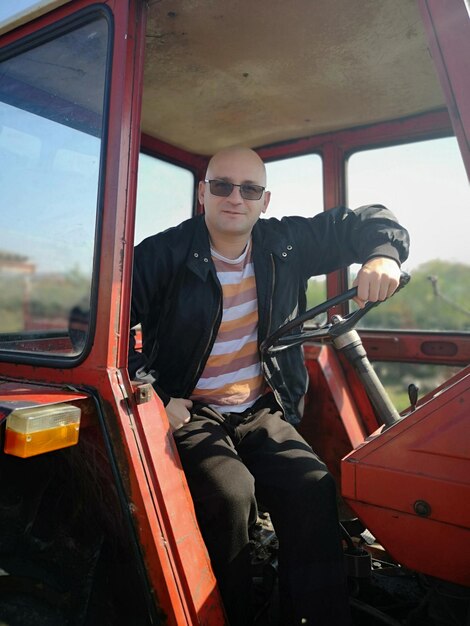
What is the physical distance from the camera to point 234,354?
179 cm

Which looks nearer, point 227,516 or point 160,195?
point 227,516

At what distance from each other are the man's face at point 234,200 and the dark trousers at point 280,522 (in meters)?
0.70

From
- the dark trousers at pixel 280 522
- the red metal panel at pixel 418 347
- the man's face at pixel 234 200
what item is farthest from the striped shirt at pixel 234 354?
the red metal panel at pixel 418 347

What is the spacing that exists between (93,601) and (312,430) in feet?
4.22

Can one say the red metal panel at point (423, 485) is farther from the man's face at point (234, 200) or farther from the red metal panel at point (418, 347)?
the red metal panel at point (418, 347)

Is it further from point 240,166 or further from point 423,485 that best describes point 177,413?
point 240,166

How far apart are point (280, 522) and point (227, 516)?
0.54ft

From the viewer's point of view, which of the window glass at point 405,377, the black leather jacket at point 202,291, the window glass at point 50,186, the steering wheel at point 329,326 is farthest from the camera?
the window glass at point 405,377

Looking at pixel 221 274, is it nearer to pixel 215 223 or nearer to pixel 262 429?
pixel 215 223

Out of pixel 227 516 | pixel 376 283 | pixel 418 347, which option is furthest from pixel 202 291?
pixel 418 347

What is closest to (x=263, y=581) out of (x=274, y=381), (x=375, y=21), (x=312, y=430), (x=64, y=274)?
(x=274, y=381)

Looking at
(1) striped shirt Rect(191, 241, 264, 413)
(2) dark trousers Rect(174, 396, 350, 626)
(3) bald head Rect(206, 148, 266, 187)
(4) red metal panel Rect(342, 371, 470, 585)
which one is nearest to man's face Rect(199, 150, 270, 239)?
(3) bald head Rect(206, 148, 266, 187)

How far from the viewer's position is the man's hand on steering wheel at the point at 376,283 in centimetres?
146

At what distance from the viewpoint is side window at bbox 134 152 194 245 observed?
2271 millimetres
